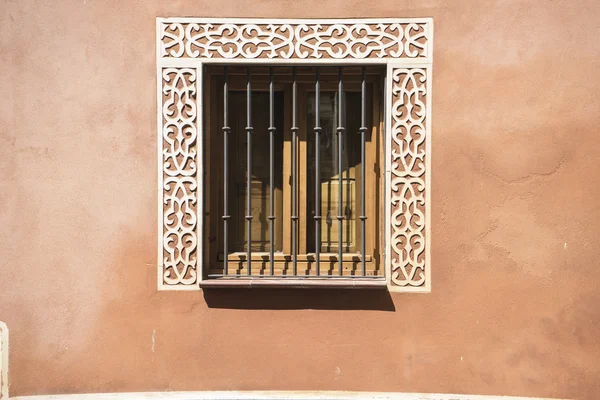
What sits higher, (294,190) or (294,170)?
(294,170)

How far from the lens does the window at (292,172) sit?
310cm

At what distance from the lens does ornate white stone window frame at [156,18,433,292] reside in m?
3.00

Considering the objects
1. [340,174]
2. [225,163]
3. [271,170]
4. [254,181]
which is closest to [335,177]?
[340,174]

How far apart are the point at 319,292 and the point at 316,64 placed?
61.1 inches

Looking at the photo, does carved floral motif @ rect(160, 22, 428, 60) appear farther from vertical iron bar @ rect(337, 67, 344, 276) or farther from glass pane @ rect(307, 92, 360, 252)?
glass pane @ rect(307, 92, 360, 252)

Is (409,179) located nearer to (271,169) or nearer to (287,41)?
(271,169)

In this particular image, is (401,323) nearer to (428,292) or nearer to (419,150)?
(428,292)

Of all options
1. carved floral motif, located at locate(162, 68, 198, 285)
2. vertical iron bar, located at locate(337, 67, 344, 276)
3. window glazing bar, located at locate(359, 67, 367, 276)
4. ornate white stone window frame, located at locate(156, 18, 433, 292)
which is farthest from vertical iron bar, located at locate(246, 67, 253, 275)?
window glazing bar, located at locate(359, 67, 367, 276)

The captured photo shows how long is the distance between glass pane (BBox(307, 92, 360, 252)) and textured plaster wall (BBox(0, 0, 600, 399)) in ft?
1.46

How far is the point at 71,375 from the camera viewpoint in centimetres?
306

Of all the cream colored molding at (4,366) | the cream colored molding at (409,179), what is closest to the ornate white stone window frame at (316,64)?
the cream colored molding at (409,179)

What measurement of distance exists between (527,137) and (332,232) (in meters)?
1.47

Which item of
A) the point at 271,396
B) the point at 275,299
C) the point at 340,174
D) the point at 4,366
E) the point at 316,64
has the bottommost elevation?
the point at 271,396

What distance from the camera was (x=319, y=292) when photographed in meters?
3.05
